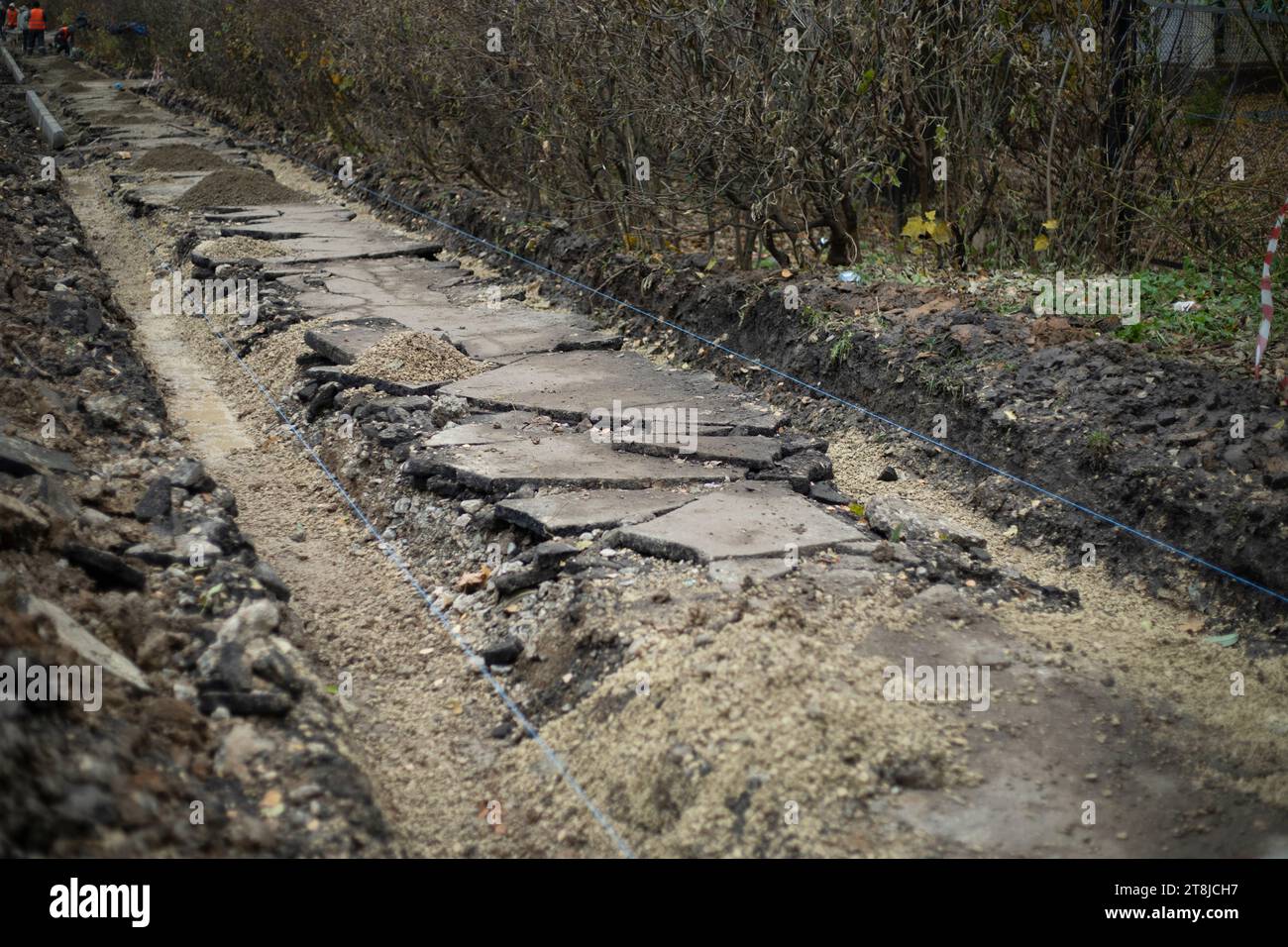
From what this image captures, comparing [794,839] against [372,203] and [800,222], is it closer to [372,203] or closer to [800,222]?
[800,222]

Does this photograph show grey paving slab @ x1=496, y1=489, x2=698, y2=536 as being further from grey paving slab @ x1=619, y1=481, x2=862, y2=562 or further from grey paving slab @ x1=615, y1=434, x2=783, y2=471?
grey paving slab @ x1=615, y1=434, x2=783, y2=471

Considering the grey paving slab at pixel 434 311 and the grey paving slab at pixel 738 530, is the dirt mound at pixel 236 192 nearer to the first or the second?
the grey paving slab at pixel 434 311

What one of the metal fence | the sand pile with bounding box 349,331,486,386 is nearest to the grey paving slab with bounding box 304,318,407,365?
the sand pile with bounding box 349,331,486,386

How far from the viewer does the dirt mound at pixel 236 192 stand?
38.1 feet

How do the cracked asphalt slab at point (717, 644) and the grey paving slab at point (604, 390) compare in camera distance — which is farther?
the grey paving slab at point (604, 390)

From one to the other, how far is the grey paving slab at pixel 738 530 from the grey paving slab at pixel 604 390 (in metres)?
0.98

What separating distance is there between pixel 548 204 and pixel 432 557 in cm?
559

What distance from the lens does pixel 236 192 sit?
39.0 ft
